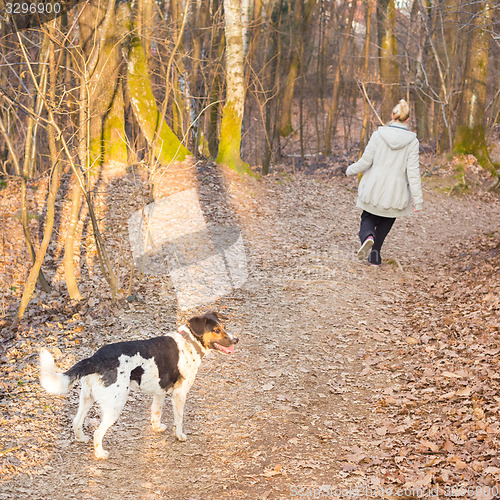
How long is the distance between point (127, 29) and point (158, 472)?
12.2 meters

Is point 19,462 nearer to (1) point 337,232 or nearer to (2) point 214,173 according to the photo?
(1) point 337,232

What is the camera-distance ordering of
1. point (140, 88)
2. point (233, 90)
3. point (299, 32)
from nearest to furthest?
1. point (233, 90)
2. point (140, 88)
3. point (299, 32)

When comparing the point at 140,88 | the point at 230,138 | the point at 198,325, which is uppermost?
the point at 140,88

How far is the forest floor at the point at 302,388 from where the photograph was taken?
13.1 feet

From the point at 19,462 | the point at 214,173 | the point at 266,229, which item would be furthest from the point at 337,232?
the point at 19,462

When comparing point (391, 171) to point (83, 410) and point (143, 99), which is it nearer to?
point (83, 410)

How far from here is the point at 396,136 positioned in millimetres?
7543

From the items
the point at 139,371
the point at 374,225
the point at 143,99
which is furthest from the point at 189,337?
the point at 143,99

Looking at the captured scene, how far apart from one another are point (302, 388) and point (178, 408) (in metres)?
1.56

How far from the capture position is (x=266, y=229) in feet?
36.2

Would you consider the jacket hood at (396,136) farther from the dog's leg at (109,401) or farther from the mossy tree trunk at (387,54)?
the mossy tree trunk at (387,54)

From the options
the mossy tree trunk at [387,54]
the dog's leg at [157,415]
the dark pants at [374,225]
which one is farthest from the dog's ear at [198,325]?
the mossy tree trunk at [387,54]

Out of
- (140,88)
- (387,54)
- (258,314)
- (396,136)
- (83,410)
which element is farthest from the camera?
(387,54)

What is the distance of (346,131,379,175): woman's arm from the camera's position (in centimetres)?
769
